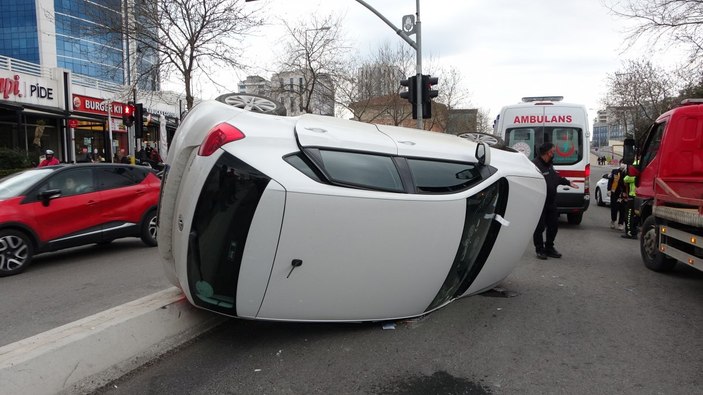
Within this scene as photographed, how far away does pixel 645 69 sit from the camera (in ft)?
117

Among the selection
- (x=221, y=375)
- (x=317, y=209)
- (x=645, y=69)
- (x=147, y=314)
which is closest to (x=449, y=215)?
(x=317, y=209)

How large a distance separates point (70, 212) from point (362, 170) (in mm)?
5825

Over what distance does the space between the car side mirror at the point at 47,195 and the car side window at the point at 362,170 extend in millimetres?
A: 5589

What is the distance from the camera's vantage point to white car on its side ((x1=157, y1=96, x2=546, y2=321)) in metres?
3.35

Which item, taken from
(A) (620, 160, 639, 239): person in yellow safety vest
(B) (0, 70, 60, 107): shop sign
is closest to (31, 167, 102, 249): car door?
(A) (620, 160, 639, 239): person in yellow safety vest

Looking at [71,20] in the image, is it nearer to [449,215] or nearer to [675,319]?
[449,215]

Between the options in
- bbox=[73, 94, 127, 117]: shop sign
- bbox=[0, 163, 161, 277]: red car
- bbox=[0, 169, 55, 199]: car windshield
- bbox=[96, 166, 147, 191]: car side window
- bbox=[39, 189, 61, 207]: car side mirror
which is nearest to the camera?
bbox=[0, 163, 161, 277]: red car

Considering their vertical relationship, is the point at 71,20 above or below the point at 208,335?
above

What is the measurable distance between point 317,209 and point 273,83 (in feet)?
87.1

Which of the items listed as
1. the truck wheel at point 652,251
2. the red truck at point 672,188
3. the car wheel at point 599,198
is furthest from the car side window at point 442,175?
the car wheel at point 599,198

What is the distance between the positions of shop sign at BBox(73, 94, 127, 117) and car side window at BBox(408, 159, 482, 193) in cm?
2246

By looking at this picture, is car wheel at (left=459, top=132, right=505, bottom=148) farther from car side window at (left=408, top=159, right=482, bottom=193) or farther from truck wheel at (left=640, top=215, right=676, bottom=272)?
truck wheel at (left=640, top=215, right=676, bottom=272)

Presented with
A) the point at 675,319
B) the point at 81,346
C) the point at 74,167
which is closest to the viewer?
the point at 81,346

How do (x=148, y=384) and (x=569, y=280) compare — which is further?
(x=569, y=280)
